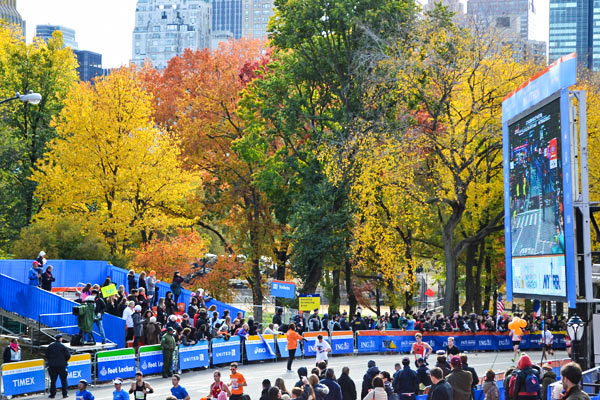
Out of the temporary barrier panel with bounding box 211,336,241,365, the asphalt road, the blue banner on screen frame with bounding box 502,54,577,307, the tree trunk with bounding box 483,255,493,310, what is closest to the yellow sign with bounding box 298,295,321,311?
the asphalt road

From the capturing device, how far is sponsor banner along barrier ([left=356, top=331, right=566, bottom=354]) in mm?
35156

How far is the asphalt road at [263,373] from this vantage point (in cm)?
2292

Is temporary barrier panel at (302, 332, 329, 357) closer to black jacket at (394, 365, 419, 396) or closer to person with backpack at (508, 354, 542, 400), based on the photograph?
black jacket at (394, 365, 419, 396)

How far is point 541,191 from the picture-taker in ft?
61.9

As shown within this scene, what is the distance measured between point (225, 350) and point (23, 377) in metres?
8.75

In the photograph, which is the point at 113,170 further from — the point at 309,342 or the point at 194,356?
the point at 194,356

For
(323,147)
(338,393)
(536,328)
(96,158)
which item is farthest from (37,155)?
(338,393)

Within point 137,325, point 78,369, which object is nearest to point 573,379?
point 78,369

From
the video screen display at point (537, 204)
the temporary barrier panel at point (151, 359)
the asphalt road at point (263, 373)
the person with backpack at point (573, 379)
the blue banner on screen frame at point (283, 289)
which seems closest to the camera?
the person with backpack at point (573, 379)

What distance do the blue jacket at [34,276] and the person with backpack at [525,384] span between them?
19.4 meters

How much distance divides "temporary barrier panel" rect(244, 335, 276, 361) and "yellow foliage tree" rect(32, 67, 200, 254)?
1369 centimetres

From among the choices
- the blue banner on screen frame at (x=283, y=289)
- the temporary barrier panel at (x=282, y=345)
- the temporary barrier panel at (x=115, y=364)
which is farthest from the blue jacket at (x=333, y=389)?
the blue banner on screen frame at (x=283, y=289)

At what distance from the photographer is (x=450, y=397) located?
1303 centimetres

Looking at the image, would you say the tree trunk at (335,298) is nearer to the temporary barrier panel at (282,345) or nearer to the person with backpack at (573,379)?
the temporary barrier panel at (282,345)
